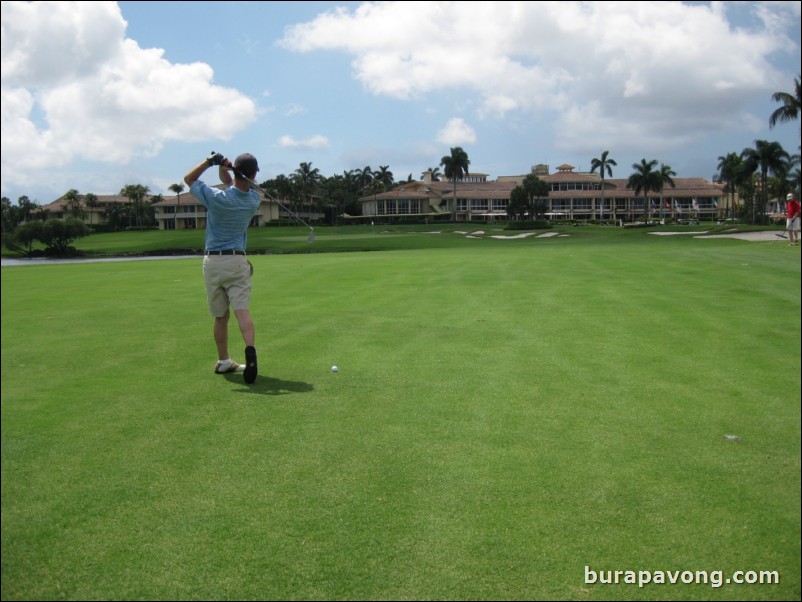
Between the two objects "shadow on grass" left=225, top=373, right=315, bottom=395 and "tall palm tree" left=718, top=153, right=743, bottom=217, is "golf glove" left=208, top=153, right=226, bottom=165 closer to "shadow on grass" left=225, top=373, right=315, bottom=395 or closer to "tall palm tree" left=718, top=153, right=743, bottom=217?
"tall palm tree" left=718, top=153, right=743, bottom=217

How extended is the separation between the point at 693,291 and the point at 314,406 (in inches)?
132

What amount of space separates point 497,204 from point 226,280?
12558cm

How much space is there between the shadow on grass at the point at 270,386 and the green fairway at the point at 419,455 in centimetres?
4

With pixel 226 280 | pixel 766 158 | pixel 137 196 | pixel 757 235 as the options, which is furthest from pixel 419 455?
pixel 137 196

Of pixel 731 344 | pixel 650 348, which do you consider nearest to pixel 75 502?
pixel 731 344

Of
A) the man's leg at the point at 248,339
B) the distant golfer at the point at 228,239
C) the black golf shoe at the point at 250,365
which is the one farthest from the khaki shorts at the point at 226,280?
the black golf shoe at the point at 250,365

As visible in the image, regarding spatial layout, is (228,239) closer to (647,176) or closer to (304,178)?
(647,176)

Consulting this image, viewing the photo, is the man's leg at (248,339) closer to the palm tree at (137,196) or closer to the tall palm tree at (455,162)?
the palm tree at (137,196)

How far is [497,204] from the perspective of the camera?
12744 cm

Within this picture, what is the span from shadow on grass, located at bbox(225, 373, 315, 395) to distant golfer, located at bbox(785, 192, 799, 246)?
4.72 meters

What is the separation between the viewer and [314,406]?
5941 mm

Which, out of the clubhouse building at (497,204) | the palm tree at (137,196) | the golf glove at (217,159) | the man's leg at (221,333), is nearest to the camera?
the golf glove at (217,159)

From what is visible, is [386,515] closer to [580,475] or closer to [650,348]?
[580,475]

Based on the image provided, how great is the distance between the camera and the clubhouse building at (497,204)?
14.2ft
